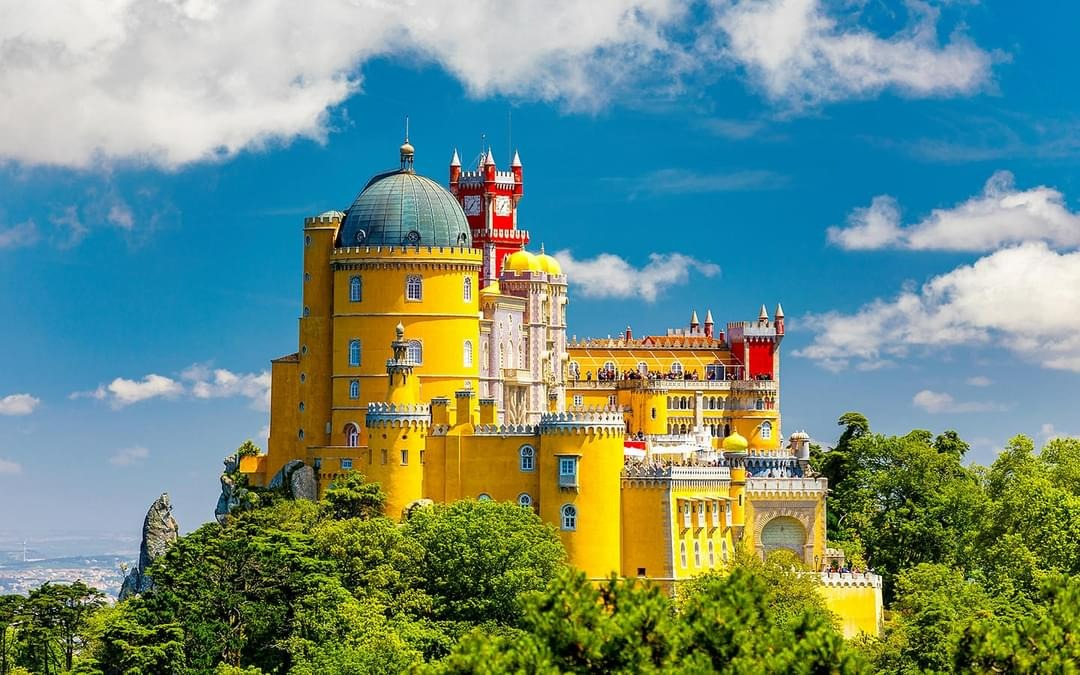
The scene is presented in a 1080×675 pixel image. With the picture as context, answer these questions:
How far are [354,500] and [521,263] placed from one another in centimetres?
2855

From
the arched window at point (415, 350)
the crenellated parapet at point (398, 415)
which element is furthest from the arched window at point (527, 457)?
the arched window at point (415, 350)

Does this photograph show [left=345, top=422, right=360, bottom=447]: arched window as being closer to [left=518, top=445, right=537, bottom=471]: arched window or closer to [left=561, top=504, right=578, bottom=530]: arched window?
[left=518, top=445, right=537, bottom=471]: arched window

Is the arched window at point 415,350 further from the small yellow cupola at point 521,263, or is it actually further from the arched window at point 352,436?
the small yellow cupola at point 521,263

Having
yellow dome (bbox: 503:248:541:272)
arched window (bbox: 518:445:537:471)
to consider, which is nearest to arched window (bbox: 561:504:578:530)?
arched window (bbox: 518:445:537:471)

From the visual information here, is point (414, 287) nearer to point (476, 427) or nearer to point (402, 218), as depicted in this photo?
point (402, 218)

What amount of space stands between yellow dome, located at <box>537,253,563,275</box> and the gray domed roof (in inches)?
891

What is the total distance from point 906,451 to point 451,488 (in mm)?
34512

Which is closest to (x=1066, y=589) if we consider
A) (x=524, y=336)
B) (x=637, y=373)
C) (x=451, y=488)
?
(x=451, y=488)

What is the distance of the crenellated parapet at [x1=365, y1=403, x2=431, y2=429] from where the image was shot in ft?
337

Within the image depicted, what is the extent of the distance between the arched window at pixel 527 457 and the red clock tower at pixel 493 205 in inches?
1515

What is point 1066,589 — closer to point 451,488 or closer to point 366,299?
point 451,488

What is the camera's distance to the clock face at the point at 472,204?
14438cm

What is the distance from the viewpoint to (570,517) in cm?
9981

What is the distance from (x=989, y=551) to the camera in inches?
4215
